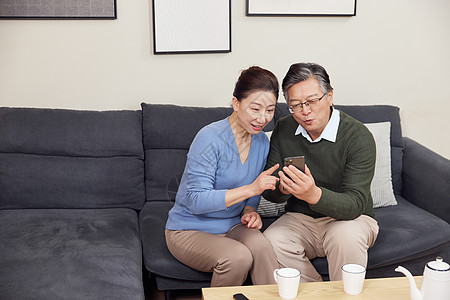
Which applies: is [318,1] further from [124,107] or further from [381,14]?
[124,107]

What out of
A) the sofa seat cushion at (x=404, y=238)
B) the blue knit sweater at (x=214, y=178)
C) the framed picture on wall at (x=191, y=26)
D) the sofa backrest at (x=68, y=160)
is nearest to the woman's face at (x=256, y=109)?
the blue knit sweater at (x=214, y=178)

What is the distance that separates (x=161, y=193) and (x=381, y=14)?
1.58 m

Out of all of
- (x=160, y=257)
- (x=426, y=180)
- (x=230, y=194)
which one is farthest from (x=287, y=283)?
(x=426, y=180)

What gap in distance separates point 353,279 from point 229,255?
1.61 ft

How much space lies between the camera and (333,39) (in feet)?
9.69

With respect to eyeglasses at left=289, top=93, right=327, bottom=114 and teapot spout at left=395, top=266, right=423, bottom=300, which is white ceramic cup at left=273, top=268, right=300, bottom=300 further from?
eyeglasses at left=289, top=93, right=327, bottom=114

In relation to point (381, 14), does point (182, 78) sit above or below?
below

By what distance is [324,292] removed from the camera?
62.8 inches

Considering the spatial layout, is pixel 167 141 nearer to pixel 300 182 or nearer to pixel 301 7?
pixel 300 182

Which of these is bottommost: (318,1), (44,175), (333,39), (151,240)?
(151,240)

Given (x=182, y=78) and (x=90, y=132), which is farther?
(x=182, y=78)

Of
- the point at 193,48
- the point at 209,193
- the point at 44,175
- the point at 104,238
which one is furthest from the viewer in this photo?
the point at 193,48

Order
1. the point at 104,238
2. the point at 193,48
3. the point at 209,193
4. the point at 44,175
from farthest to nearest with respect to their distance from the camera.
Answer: the point at 193,48 < the point at 44,175 < the point at 104,238 < the point at 209,193

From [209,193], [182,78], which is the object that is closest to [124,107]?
[182,78]
